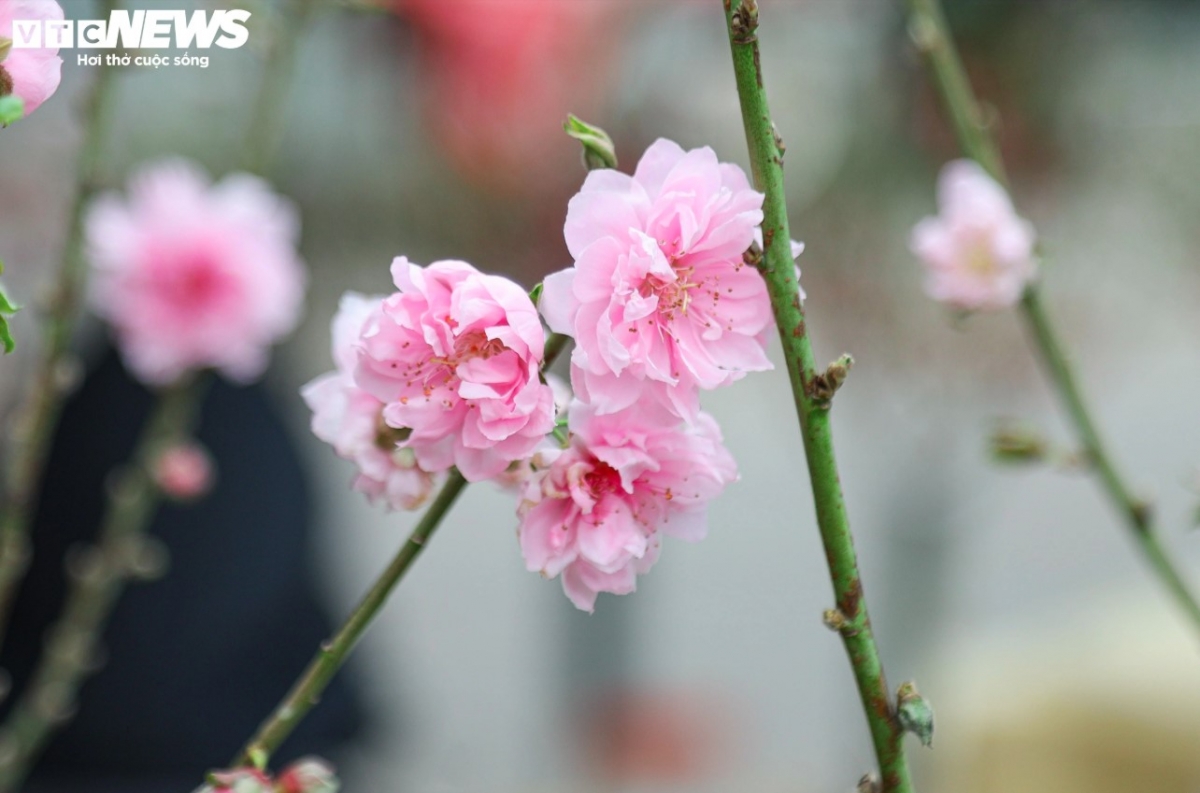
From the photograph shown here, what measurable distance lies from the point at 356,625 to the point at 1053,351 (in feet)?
1.47

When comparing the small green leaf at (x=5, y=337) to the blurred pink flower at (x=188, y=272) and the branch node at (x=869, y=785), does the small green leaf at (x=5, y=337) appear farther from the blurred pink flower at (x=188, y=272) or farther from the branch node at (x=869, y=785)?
the blurred pink flower at (x=188, y=272)

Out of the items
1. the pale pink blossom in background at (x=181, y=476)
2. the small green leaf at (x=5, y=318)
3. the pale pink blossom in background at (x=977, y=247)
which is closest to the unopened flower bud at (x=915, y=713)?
the small green leaf at (x=5, y=318)

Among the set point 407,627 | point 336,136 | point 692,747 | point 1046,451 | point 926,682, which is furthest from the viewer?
point 407,627

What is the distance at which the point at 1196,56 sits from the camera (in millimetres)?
1632

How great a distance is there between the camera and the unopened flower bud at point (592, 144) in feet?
1.07

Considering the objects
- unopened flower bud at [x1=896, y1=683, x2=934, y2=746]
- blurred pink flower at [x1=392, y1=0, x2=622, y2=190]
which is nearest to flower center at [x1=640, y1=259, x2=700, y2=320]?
unopened flower bud at [x1=896, y1=683, x2=934, y2=746]

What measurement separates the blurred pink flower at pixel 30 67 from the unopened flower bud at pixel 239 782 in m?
0.20

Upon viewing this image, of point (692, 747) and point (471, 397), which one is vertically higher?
point (471, 397)

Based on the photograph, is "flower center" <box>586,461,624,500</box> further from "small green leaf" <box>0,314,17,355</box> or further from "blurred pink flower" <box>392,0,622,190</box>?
"blurred pink flower" <box>392,0,622,190</box>

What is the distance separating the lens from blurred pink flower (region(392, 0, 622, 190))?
5.11ft

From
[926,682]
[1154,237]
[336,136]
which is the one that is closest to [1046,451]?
[1154,237]

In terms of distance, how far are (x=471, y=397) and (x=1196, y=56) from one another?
168 cm

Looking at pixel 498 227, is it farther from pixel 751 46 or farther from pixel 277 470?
pixel 751 46

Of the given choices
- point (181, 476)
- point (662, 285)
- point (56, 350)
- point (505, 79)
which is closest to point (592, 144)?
point (662, 285)
